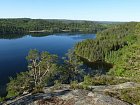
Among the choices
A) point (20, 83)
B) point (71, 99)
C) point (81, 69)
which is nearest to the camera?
point (71, 99)

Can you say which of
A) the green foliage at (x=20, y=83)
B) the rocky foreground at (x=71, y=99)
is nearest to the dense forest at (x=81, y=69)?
the green foliage at (x=20, y=83)

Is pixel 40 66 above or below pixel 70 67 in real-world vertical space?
above

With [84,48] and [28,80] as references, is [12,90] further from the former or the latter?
[84,48]

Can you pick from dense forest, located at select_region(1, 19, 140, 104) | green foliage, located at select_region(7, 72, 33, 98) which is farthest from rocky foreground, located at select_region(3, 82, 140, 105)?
green foliage, located at select_region(7, 72, 33, 98)

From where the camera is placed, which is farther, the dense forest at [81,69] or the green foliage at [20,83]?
the green foliage at [20,83]

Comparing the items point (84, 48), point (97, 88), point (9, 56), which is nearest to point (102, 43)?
point (84, 48)

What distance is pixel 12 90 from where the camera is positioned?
5988cm

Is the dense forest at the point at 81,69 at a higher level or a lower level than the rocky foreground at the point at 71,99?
lower

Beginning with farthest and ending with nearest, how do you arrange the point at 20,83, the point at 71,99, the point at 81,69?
the point at 81,69 < the point at 20,83 < the point at 71,99

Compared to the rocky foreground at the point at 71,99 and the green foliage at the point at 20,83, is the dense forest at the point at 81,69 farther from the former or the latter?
the rocky foreground at the point at 71,99

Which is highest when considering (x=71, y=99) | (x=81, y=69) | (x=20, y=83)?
(x=71, y=99)

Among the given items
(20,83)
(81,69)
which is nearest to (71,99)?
(20,83)

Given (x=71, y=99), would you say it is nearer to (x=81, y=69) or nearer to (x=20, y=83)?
(x=20, y=83)

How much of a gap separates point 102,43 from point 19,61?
76.6m
